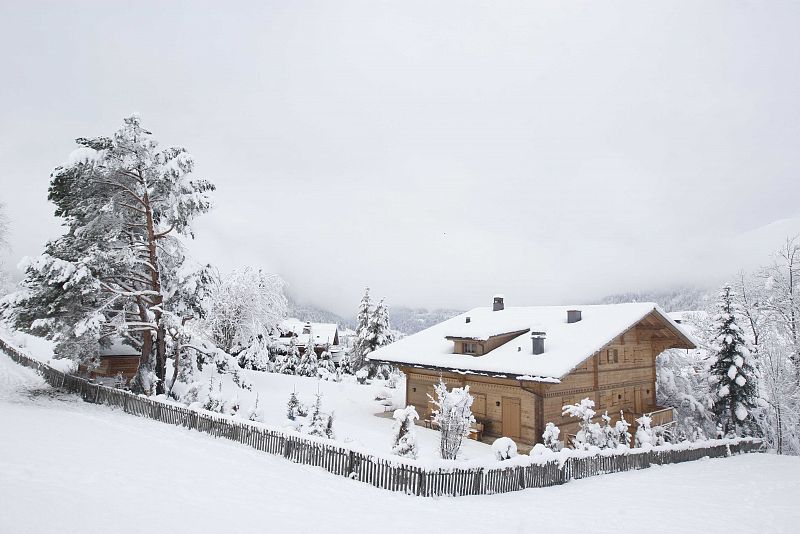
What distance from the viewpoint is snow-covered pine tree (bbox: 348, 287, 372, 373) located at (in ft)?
183

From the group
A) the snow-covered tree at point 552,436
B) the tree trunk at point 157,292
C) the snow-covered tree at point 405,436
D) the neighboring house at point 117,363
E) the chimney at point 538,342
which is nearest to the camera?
the snow-covered tree at point 405,436

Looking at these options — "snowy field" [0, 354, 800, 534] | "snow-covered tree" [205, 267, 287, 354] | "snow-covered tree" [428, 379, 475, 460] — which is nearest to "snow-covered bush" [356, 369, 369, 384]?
"snow-covered tree" [205, 267, 287, 354]

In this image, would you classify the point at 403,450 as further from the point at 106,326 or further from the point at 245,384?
the point at 106,326

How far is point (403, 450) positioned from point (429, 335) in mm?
18537

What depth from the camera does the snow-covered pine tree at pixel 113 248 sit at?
2188cm

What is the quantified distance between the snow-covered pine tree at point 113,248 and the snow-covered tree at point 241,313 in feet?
54.0

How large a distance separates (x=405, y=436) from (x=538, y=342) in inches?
480

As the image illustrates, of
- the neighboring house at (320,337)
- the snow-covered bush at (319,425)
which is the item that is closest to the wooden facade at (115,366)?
the snow-covered bush at (319,425)

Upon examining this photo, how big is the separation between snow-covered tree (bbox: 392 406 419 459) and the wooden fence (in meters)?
1.58

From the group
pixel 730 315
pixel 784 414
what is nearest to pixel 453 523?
pixel 730 315

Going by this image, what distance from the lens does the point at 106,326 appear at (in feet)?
76.0

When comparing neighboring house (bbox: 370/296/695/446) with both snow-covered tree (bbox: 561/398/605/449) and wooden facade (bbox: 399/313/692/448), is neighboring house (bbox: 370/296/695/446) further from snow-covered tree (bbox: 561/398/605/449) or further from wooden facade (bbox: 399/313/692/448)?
snow-covered tree (bbox: 561/398/605/449)

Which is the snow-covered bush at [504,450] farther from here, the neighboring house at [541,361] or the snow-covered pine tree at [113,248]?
the snow-covered pine tree at [113,248]

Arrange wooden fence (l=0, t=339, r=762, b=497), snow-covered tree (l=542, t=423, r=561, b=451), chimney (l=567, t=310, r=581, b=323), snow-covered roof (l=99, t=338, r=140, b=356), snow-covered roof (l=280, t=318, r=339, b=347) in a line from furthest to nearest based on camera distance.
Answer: snow-covered roof (l=280, t=318, r=339, b=347) → snow-covered roof (l=99, t=338, r=140, b=356) → chimney (l=567, t=310, r=581, b=323) → snow-covered tree (l=542, t=423, r=561, b=451) → wooden fence (l=0, t=339, r=762, b=497)
